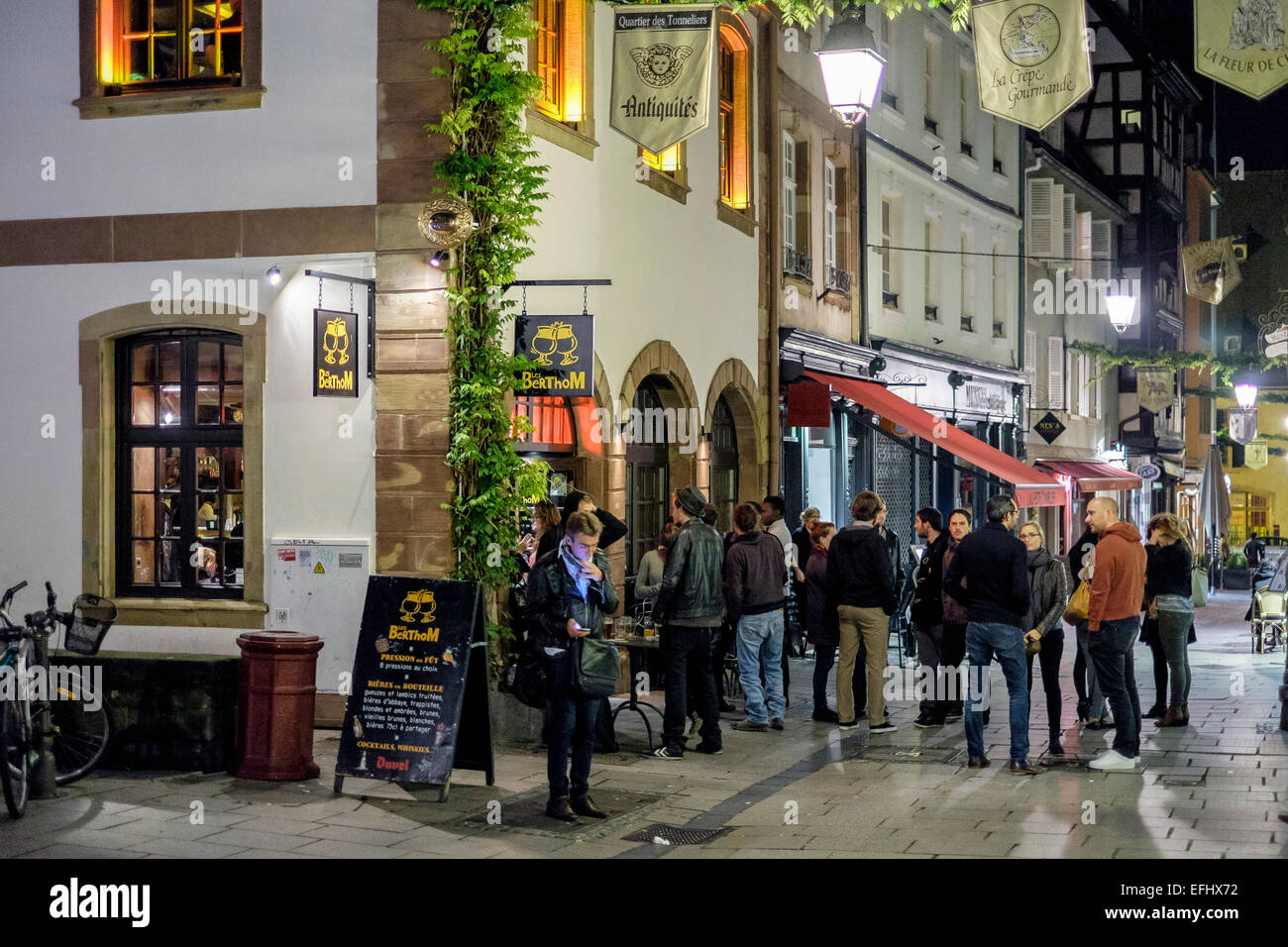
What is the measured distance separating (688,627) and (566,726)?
271 cm

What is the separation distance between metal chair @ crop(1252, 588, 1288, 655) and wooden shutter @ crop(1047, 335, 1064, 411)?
14.6 meters

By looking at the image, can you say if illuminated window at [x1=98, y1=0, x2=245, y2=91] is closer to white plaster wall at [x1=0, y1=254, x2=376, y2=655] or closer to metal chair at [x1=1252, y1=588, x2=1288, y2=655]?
white plaster wall at [x1=0, y1=254, x2=376, y2=655]

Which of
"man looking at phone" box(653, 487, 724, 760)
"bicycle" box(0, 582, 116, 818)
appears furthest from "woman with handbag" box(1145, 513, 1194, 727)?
"bicycle" box(0, 582, 116, 818)

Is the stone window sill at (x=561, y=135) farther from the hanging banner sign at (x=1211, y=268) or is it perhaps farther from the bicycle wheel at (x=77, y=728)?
the hanging banner sign at (x=1211, y=268)

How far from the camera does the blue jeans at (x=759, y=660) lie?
12.6 metres

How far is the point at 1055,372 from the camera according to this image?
35.0 meters

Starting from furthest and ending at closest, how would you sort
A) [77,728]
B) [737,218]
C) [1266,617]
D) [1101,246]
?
[1101,246] → [1266,617] → [737,218] → [77,728]

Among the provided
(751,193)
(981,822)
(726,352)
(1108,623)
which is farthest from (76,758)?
(751,193)

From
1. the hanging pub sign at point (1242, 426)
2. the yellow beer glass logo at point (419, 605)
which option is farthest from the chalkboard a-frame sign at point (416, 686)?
the hanging pub sign at point (1242, 426)

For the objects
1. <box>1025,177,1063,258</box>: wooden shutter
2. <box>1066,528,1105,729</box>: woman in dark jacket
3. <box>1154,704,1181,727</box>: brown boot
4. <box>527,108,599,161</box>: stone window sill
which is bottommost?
<box>1154,704,1181,727</box>: brown boot

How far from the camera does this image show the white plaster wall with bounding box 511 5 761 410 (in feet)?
44.1

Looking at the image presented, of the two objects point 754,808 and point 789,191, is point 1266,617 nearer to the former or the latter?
point 789,191

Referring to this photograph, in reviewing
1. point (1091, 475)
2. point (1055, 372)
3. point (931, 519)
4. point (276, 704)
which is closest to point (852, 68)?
point (931, 519)

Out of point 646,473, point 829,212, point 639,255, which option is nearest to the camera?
point 639,255
